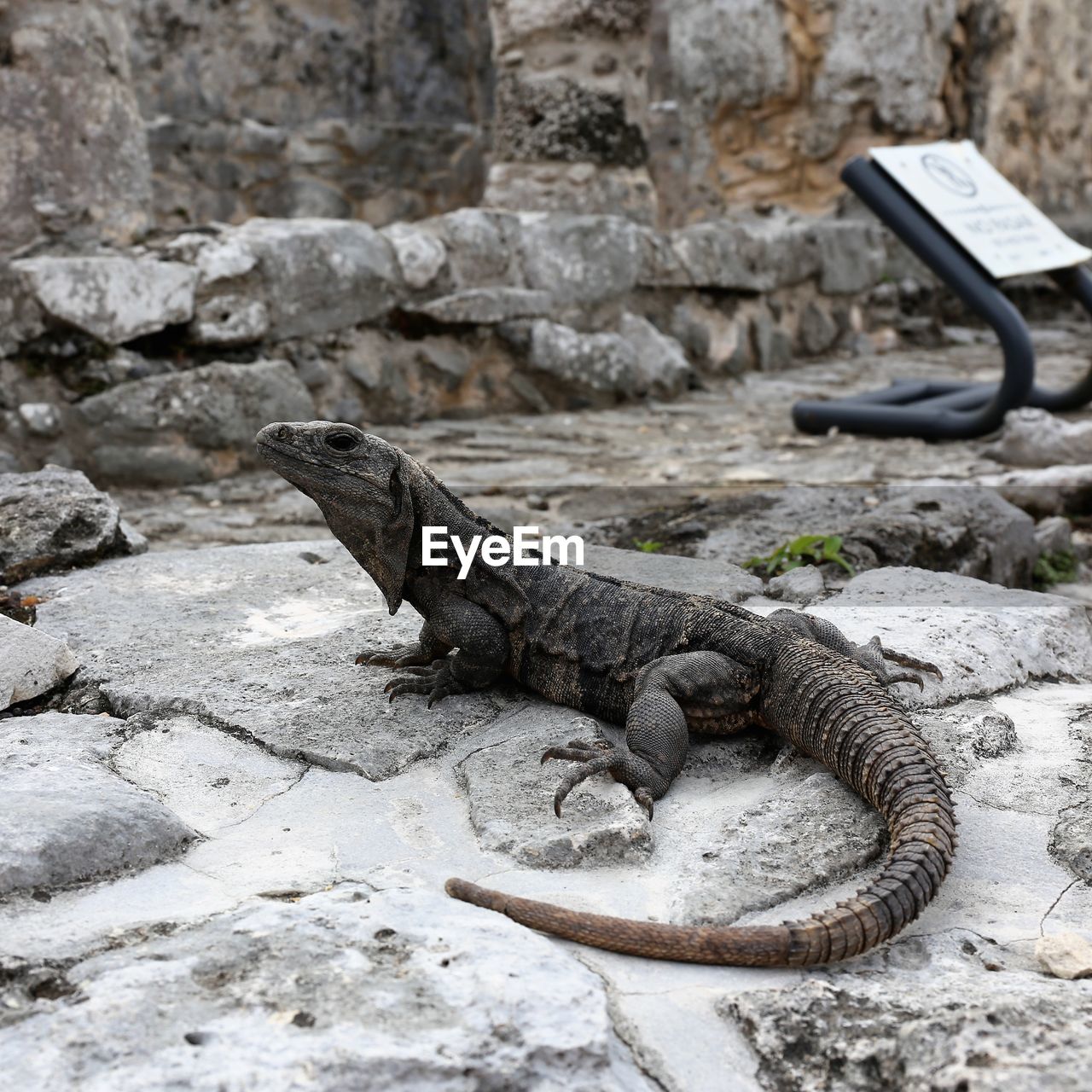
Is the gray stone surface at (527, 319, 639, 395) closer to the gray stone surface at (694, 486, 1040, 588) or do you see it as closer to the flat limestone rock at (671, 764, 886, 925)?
the gray stone surface at (694, 486, 1040, 588)

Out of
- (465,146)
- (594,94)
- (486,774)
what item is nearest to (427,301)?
(594,94)

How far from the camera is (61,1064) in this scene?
147 cm

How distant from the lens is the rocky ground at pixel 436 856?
1559 millimetres

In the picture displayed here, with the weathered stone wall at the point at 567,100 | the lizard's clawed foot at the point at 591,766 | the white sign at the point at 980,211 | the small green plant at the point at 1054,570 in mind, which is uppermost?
the weathered stone wall at the point at 567,100

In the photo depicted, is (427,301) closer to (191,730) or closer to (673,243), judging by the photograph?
(673,243)

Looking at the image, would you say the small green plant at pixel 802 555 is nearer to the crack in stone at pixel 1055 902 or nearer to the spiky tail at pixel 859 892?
the spiky tail at pixel 859 892

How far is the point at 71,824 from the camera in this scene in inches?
79.5

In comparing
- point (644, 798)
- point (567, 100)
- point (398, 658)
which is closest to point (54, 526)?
point (398, 658)

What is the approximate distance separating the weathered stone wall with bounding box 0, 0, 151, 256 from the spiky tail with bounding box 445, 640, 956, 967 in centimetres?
394

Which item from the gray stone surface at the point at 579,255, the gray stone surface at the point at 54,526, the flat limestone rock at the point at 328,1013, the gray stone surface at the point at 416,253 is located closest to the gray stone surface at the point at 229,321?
the gray stone surface at the point at 416,253

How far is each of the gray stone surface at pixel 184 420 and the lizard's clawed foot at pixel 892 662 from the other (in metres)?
3.35

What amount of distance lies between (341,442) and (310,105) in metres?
9.98

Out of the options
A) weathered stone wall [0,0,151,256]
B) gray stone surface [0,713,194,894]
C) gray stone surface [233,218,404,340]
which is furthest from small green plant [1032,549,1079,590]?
weathered stone wall [0,0,151,256]

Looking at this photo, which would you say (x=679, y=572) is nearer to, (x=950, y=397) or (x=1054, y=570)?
(x=1054, y=570)
